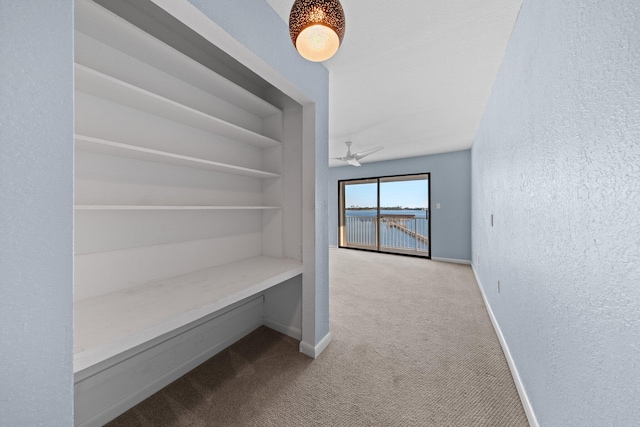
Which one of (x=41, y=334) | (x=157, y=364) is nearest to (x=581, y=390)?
(x=41, y=334)

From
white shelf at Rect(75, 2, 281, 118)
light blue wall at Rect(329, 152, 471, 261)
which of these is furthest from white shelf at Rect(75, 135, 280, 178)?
light blue wall at Rect(329, 152, 471, 261)

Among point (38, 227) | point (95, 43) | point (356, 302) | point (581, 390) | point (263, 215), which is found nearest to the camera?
Answer: point (38, 227)

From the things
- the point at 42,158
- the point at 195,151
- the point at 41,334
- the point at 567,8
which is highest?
the point at 567,8

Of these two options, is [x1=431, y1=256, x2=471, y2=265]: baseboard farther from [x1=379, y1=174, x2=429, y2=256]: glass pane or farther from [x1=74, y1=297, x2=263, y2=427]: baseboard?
[x1=74, y1=297, x2=263, y2=427]: baseboard

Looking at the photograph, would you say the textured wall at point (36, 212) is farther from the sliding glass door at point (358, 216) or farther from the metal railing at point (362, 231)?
the metal railing at point (362, 231)

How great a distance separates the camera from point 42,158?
608mm

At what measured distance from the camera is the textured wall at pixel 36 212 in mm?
549

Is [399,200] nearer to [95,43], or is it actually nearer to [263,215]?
[263,215]

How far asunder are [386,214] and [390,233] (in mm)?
558

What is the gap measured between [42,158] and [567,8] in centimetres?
190

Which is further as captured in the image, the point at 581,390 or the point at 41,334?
the point at 581,390

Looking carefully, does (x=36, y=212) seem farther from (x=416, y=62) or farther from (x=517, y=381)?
(x=517, y=381)

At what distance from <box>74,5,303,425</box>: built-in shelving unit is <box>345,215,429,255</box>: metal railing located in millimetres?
4759

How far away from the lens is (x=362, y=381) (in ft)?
5.24
